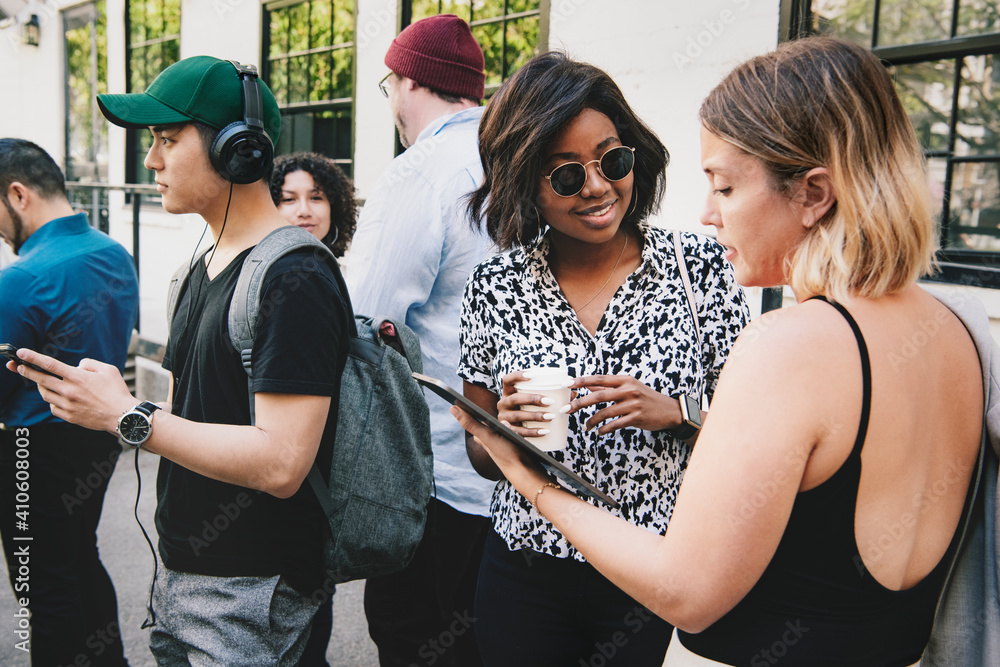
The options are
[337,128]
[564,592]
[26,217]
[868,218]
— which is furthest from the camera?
[337,128]

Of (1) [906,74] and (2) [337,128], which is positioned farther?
(2) [337,128]

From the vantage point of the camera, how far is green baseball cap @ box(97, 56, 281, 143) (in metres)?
1.71

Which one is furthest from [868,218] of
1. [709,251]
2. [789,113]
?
[709,251]

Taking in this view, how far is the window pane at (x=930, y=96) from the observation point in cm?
336

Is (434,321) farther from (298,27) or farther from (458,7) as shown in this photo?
(298,27)

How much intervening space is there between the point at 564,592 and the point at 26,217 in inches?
105

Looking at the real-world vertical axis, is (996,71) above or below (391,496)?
above

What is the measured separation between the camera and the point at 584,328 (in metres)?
1.73

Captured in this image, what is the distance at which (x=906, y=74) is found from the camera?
3.47 m

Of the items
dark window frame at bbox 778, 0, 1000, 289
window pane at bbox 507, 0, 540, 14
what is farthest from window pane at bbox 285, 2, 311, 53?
dark window frame at bbox 778, 0, 1000, 289

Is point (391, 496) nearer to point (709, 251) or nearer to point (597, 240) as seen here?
point (597, 240)

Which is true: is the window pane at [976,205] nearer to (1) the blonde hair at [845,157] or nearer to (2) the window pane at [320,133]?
(1) the blonde hair at [845,157]

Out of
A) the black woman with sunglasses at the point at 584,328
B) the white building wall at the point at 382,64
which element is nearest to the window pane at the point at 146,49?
the white building wall at the point at 382,64

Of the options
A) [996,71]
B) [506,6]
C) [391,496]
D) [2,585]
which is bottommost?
[2,585]
